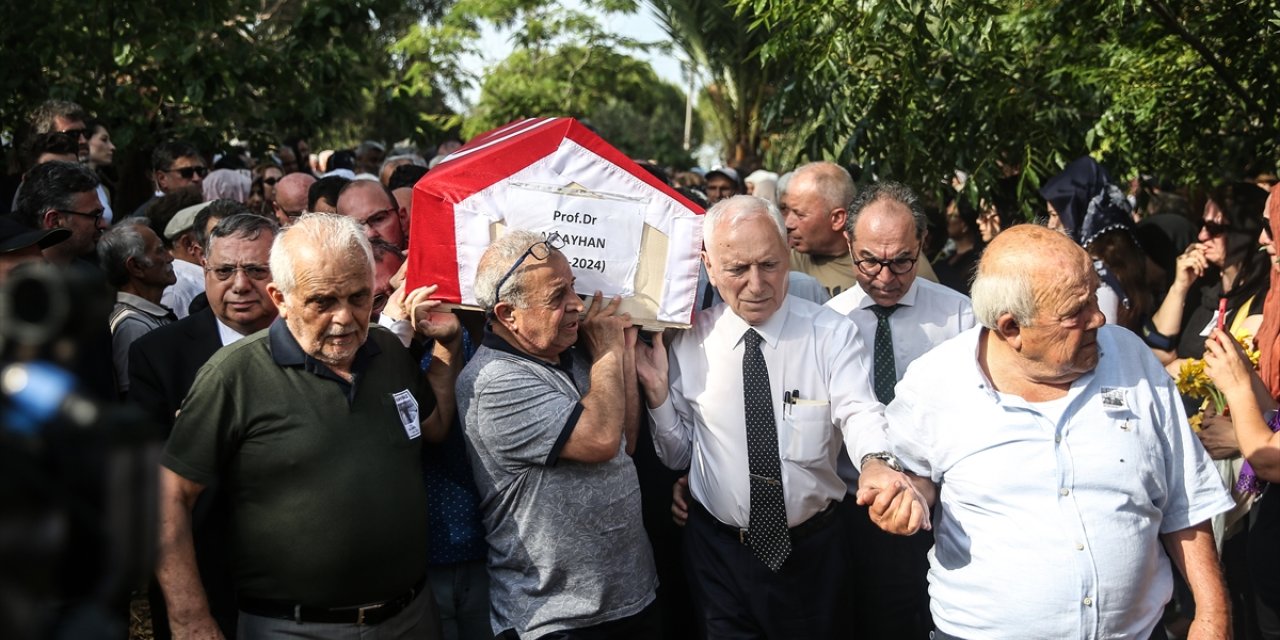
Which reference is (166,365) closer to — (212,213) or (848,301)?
(212,213)

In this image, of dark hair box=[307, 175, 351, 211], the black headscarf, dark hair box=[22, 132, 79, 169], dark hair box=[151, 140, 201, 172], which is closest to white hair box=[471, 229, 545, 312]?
dark hair box=[307, 175, 351, 211]

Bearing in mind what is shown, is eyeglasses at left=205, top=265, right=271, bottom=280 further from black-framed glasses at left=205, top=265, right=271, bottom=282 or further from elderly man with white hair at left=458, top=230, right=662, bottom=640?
elderly man with white hair at left=458, top=230, right=662, bottom=640

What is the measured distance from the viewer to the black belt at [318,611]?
349 centimetres

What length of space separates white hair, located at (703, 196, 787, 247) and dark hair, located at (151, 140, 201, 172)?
5081 mm

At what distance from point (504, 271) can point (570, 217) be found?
15.4 inches

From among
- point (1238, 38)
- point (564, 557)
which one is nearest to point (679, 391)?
point (564, 557)

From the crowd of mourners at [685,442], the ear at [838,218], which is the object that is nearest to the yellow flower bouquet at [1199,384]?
the crowd of mourners at [685,442]

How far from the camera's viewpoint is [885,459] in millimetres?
3770

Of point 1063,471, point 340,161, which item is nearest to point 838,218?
point 1063,471

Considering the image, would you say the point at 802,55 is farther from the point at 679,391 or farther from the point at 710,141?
the point at 710,141

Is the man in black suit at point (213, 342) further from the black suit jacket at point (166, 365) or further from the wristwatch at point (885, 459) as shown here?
the wristwatch at point (885, 459)

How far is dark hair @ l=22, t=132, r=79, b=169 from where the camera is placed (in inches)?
267

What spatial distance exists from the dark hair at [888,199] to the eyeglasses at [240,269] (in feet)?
7.99

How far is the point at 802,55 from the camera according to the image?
640cm
